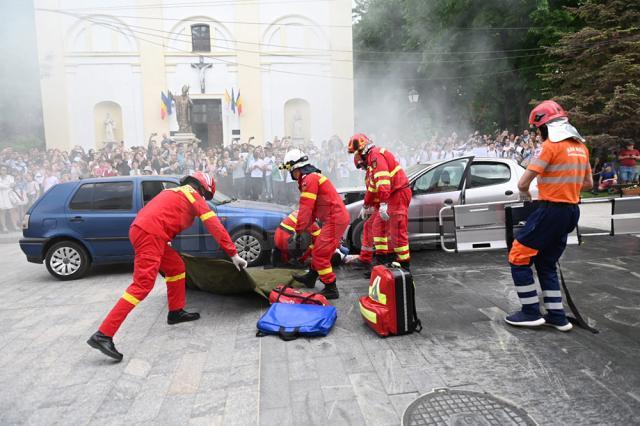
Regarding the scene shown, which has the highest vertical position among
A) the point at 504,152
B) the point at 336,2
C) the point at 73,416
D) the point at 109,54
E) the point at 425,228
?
the point at 336,2

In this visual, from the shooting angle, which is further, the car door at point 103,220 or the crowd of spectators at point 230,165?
the crowd of spectators at point 230,165

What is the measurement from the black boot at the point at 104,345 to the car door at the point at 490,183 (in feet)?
17.4

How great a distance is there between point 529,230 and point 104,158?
1456 centimetres

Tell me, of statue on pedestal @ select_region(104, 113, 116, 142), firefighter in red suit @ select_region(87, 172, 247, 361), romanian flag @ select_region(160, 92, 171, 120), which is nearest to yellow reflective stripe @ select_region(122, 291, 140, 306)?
firefighter in red suit @ select_region(87, 172, 247, 361)

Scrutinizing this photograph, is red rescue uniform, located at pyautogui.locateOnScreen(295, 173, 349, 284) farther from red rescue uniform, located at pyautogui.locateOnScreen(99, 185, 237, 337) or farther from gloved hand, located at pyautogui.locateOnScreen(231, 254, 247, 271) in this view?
red rescue uniform, located at pyautogui.locateOnScreen(99, 185, 237, 337)

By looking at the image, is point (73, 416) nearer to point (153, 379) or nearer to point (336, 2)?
point (153, 379)

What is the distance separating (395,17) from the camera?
3122 cm

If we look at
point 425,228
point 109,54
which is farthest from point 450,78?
point 425,228

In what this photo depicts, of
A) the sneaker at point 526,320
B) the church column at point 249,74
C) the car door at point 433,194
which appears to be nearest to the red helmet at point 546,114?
the sneaker at point 526,320

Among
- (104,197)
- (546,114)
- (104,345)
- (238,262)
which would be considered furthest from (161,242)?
(546,114)

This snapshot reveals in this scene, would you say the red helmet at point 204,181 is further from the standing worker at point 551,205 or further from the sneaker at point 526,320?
the sneaker at point 526,320

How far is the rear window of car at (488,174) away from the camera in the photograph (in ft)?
24.3

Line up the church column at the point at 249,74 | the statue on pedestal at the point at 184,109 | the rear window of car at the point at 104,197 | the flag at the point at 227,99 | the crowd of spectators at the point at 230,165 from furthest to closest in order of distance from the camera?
the flag at the point at 227,99 → the church column at the point at 249,74 → the statue on pedestal at the point at 184,109 → the crowd of spectators at the point at 230,165 → the rear window of car at the point at 104,197

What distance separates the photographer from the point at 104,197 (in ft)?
23.2
